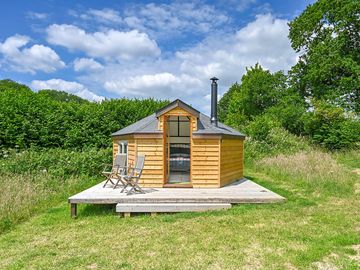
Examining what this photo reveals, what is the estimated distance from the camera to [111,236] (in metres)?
5.14

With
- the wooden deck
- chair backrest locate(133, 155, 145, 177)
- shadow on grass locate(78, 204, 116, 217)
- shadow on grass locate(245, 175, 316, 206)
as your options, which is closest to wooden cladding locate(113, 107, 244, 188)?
chair backrest locate(133, 155, 145, 177)

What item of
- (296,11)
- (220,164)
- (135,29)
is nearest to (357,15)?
(296,11)

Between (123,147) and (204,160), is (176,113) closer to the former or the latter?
(204,160)

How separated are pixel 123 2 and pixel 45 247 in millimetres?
8972

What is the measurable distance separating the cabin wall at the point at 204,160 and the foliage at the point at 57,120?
663cm

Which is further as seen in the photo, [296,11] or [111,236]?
[296,11]

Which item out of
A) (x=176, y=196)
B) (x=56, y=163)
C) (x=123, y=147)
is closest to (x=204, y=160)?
(x=176, y=196)

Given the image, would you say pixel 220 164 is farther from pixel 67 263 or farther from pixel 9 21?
pixel 9 21

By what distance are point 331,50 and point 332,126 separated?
4.80 metres

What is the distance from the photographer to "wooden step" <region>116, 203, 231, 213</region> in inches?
253

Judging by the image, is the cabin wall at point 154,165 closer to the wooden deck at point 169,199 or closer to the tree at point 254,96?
the wooden deck at point 169,199

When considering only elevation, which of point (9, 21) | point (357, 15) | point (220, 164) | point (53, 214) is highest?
point (357, 15)

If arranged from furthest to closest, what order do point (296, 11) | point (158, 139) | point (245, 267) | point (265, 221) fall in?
point (296, 11)
point (158, 139)
point (265, 221)
point (245, 267)

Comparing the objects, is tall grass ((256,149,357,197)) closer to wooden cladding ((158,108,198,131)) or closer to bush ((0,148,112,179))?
wooden cladding ((158,108,198,131))
